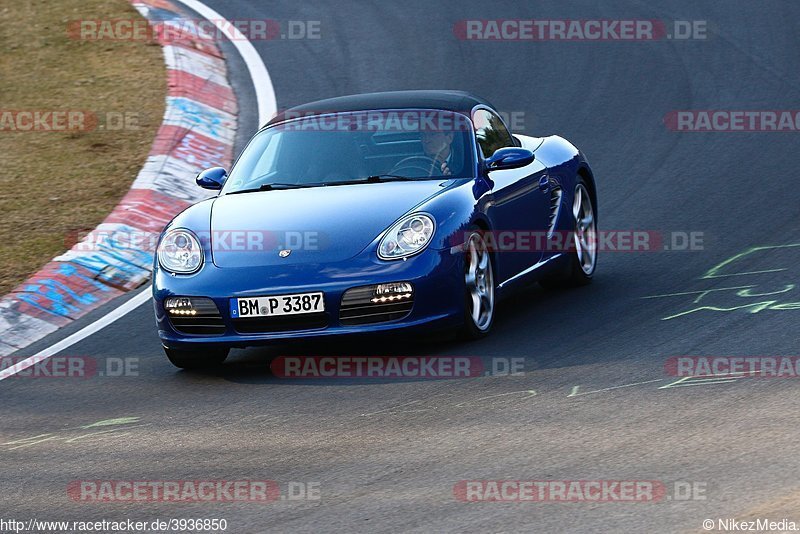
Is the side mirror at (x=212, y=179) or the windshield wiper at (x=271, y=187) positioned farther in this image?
the side mirror at (x=212, y=179)

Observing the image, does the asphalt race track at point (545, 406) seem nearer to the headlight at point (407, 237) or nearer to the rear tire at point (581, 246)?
the rear tire at point (581, 246)

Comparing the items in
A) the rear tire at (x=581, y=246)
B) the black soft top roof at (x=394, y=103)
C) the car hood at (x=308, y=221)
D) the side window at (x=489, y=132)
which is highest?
the black soft top roof at (x=394, y=103)

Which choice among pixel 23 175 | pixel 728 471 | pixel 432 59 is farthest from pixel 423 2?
pixel 728 471

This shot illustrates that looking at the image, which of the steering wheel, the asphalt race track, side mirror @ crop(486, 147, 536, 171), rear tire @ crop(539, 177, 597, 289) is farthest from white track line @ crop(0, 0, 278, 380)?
rear tire @ crop(539, 177, 597, 289)

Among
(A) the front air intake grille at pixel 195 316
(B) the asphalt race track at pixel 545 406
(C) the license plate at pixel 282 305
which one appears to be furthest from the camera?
(A) the front air intake grille at pixel 195 316

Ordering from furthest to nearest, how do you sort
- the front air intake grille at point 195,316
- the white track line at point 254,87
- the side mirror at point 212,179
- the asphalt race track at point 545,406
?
the side mirror at point 212,179 < the white track line at point 254,87 < the front air intake grille at point 195,316 < the asphalt race track at point 545,406

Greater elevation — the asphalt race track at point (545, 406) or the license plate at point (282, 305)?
the license plate at point (282, 305)

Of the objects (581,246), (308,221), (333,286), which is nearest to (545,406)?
(333,286)

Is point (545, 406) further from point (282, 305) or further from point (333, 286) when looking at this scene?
point (282, 305)

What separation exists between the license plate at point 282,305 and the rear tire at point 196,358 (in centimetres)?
48

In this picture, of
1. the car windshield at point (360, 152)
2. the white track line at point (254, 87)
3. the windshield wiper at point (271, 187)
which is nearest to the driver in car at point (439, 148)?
the car windshield at point (360, 152)

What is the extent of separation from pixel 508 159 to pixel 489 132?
79 centimetres

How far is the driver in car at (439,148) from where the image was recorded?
28.9 ft

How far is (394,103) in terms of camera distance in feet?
30.5
